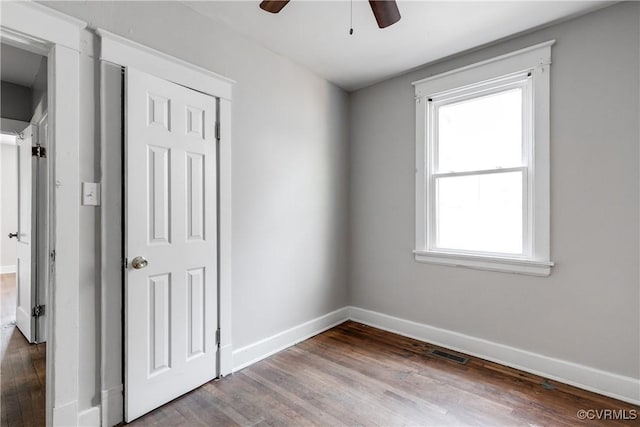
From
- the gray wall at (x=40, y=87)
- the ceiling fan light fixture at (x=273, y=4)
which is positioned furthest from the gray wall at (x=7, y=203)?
the ceiling fan light fixture at (x=273, y=4)

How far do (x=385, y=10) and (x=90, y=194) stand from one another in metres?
1.92

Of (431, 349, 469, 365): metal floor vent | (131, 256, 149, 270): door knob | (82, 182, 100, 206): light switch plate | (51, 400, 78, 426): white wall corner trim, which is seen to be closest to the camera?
(51, 400, 78, 426): white wall corner trim

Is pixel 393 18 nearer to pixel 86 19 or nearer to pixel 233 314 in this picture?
pixel 86 19

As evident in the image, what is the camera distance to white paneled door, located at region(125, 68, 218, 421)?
1.84m

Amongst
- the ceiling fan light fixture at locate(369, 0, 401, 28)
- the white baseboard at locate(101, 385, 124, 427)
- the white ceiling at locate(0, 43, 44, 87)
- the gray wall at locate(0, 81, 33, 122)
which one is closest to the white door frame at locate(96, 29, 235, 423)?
the white baseboard at locate(101, 385, 124, 427)

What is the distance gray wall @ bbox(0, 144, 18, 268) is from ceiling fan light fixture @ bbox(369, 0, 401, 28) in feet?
25.7

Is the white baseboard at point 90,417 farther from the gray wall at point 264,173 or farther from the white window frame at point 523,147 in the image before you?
the white window frame at point 523,147

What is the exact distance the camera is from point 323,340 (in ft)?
9.88

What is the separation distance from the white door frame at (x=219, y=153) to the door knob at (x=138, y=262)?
5.9 inches

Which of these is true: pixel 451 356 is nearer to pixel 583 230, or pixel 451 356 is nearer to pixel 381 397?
pixel 381 397

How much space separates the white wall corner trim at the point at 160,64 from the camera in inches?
69.3

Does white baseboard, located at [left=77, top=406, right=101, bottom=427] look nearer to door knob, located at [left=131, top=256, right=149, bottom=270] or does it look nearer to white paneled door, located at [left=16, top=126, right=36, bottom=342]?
door knob, located at [left=131, top=256, right=149, bottom=270]

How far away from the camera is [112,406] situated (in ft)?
5.86

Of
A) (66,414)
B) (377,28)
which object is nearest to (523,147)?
(377,28)
